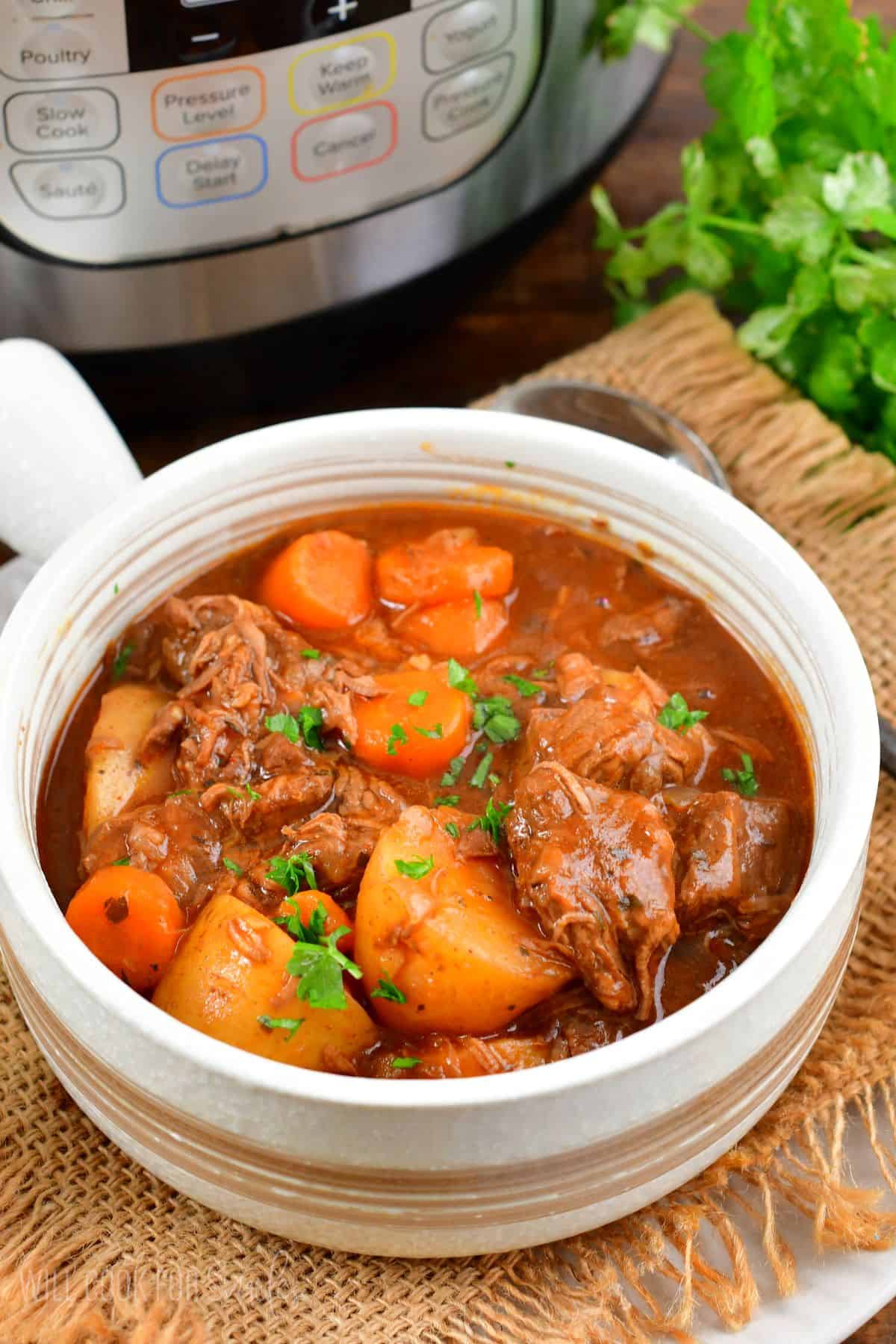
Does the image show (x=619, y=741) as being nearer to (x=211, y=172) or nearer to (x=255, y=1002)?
(x=255, y=1002)

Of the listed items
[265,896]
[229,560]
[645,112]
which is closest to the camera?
[265,896]

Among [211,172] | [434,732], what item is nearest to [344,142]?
[211,172]

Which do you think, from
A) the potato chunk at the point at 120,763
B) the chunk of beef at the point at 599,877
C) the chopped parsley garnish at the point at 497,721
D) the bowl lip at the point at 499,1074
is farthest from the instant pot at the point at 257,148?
the chunk of beef at the point at 599,877

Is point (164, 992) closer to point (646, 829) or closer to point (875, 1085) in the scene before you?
point (646, 829)

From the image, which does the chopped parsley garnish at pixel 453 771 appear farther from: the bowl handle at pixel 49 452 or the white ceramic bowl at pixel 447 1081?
the bowl handle at pixel 49 452

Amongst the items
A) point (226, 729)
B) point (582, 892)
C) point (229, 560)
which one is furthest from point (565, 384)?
point (582, 892)
